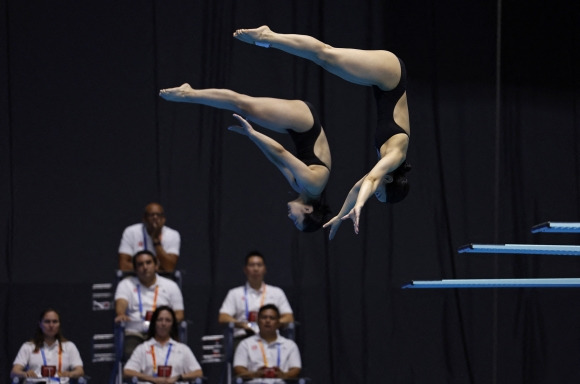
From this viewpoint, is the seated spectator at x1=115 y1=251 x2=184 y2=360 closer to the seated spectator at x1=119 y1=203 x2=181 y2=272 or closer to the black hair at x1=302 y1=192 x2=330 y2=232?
the seated spectator at x1=119 y1=203 x2=181 y2=272

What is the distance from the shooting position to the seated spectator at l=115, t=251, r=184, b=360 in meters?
8.23

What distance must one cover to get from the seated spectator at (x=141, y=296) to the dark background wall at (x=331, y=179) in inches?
48.9

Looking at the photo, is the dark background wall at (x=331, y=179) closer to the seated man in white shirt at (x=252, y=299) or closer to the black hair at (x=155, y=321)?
the seated man in white shirt at (x=252, y=299)

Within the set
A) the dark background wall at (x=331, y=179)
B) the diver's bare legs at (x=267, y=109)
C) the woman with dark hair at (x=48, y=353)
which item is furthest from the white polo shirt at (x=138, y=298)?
the diver's bare legs at (x=267, y=109)

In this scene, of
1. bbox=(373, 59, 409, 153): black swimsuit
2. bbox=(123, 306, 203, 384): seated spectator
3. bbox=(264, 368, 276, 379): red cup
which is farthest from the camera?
bbox=(264, 368, 276, 379): red cup

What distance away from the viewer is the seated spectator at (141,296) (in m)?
8.23

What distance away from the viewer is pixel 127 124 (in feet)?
32.1

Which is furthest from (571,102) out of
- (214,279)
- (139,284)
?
(139,284)

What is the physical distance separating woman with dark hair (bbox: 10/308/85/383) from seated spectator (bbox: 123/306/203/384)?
428 mm

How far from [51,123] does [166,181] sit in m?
1.15

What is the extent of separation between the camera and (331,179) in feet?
33.6

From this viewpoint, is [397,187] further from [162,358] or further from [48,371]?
[48,371]

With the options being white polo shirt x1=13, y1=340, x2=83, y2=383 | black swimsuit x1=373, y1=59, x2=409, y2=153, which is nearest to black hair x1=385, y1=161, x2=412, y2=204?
black swimsuit x1=373, y1=59, x2=409, y2=153

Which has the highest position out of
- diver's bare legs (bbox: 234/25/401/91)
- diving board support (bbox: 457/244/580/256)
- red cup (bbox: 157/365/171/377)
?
diver's bare legs (bbox: 234/25/401/91)
